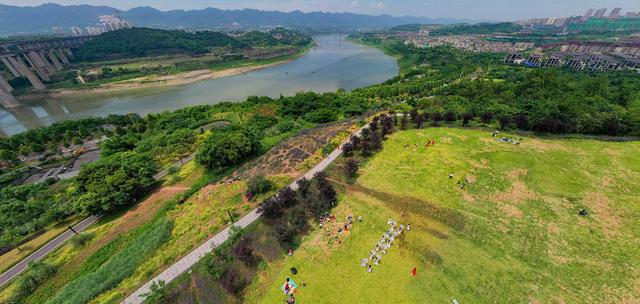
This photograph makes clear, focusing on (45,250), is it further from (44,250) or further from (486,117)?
(486,117)

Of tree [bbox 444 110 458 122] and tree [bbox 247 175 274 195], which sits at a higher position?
tree [bbox 444 110 458 122]

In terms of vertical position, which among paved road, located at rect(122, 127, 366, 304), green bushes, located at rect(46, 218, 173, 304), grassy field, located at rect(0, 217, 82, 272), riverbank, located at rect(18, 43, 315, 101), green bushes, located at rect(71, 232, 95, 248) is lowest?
riverbank, located at rect(18, 43, 315, 101)

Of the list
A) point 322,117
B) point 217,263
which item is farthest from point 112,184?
point 322,117

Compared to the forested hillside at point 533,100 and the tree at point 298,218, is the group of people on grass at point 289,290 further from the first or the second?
the forested hillside at point 533,100

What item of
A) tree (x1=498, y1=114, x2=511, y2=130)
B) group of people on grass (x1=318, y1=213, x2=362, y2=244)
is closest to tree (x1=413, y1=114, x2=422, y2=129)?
tree (x1=498, y1=114, x2=511, y2=130)

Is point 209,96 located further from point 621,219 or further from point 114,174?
point 621,219

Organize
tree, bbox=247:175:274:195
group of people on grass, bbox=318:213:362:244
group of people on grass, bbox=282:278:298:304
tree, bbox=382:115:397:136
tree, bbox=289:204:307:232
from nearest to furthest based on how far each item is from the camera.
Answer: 1. group of people on grass, bbox=282:278:298:304
2. group of people on grass, bbox=318:213:362:244
3. tree, bbox=289:204:307:232
4. tree, bbox=247:175:274:195
5. tree, bbox=382:115:397:136

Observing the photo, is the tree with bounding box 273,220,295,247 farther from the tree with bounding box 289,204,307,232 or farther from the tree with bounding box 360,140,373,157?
the tree with bounding box 360,140,373,157
